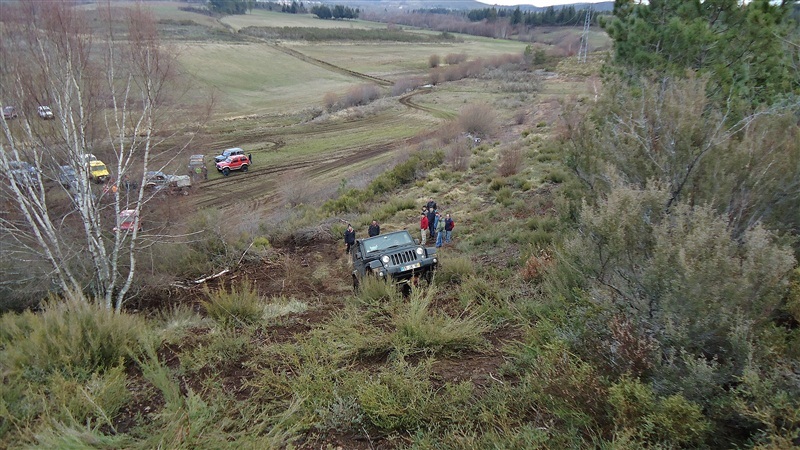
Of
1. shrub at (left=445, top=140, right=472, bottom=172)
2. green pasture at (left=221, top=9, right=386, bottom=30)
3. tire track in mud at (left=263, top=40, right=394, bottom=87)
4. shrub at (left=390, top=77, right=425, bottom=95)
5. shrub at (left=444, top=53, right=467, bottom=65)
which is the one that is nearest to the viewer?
shrub at (left=445, top=140, right=472, bottom=172)

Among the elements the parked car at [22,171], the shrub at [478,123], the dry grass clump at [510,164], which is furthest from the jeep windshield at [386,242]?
the shrub at [478,123]

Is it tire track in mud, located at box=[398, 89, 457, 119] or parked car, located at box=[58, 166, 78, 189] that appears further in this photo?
tire track in mud, located at box=[398, 89, 457, 119]

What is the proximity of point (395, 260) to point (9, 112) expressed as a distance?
859 centimetres

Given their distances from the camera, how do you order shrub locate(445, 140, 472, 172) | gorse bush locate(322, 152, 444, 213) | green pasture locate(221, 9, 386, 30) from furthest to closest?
1. green pasture locate(221, 9, 386, 30)
2. shrub locate(445, 140, 472, 172)
3. gorse bush locate(322, 152, 444, 213)

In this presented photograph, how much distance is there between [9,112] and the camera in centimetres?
921

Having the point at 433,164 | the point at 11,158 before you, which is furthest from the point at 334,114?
the point at 11,158

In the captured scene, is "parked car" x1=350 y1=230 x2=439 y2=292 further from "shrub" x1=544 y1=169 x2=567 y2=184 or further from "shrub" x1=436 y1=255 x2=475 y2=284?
"shrub" x1=544 y1=169 x2=567 y2=184

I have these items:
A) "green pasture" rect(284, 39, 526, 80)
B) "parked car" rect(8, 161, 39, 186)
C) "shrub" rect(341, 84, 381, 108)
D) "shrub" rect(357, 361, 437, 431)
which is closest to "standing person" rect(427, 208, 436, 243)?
→ "shrub" rect(357, 361, 437, 431)

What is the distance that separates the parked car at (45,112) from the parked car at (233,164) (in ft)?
71.9

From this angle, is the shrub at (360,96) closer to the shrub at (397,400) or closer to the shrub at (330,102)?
the shrub at (330,102)

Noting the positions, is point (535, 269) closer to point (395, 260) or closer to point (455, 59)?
point (395, 260)

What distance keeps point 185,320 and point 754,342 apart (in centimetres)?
879

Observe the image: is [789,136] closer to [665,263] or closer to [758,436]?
[665,263]

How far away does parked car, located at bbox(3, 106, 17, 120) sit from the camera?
906 cm
